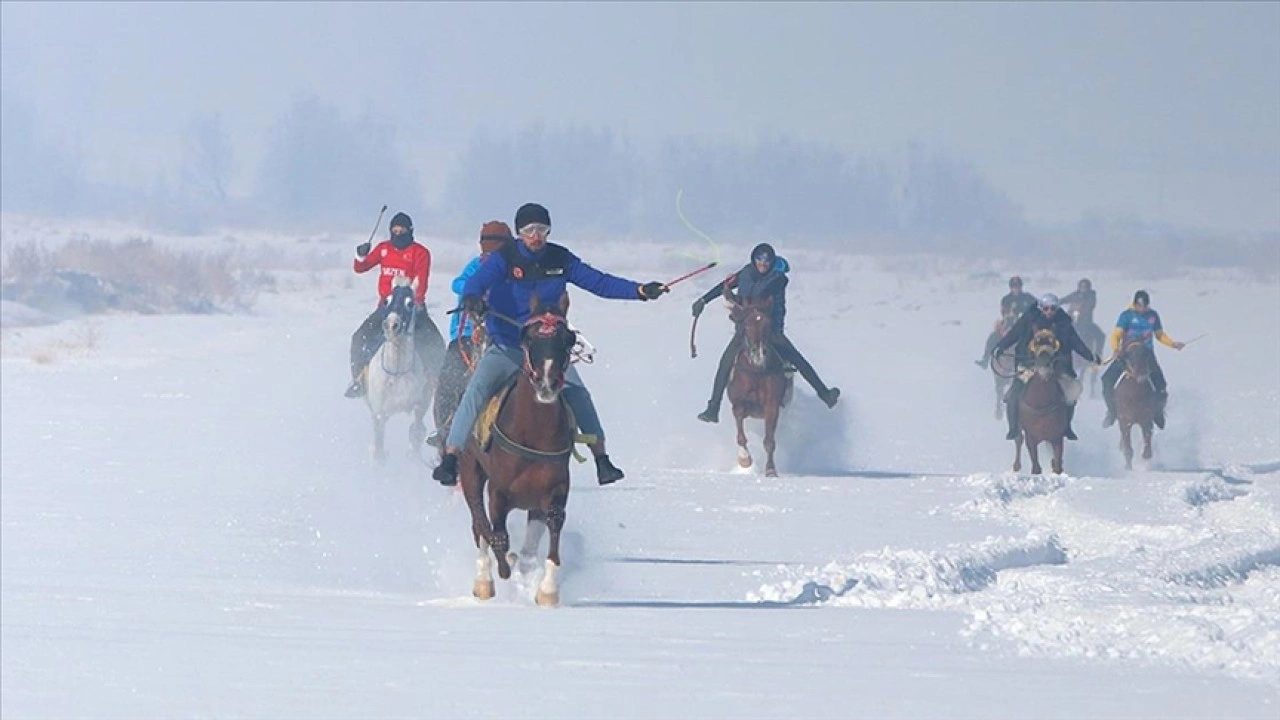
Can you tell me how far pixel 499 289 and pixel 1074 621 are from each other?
10.6ft

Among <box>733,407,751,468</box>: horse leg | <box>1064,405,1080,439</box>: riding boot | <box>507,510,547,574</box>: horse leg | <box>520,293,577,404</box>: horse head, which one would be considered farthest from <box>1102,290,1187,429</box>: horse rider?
<box>520,293,577,404</box>: horse head

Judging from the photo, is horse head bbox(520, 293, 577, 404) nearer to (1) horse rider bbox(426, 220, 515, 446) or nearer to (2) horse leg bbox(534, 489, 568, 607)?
(2) horse leg bbox(534, 489, 568, 607)

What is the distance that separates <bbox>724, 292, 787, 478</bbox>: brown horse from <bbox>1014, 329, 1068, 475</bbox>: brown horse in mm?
2091

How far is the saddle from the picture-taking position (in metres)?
12.1

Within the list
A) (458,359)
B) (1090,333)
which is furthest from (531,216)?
(1090,333)

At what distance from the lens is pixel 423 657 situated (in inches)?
419

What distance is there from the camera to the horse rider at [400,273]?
20.6 metres

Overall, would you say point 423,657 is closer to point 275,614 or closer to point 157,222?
point 275,614

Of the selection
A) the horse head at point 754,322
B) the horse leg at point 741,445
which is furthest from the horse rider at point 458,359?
the horse leg at point 741,445

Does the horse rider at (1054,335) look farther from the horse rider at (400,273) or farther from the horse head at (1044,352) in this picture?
the horse rider at (400,273)

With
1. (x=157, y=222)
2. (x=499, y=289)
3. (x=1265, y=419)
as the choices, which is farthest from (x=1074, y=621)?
(x=157, y=222)

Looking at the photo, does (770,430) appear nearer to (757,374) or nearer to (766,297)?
(757,374)

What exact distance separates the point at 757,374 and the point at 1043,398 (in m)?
2.44

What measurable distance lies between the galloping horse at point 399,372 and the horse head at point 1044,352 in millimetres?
5156
